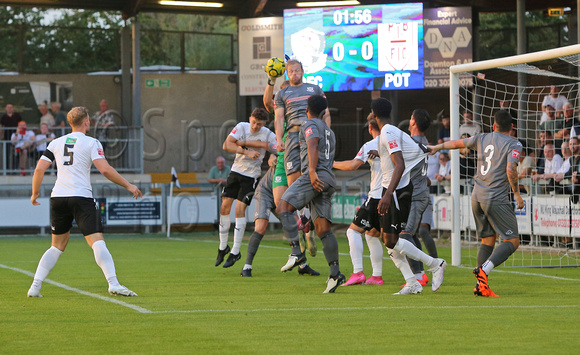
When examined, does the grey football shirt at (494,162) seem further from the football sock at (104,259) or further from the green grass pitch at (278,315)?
the football sock at (104,259)

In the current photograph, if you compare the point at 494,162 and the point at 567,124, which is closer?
the point at 494,162

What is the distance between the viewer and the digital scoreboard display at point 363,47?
950 inches

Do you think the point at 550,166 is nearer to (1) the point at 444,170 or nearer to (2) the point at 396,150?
(1) the point at 444,170

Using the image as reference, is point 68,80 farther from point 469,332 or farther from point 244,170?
point 469,332

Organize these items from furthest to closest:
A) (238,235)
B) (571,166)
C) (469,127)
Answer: (469,127), (571,166), (238,235)

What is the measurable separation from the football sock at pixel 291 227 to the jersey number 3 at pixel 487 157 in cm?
227

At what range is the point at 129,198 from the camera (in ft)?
78.6

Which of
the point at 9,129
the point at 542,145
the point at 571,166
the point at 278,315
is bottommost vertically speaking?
the point at 278,315

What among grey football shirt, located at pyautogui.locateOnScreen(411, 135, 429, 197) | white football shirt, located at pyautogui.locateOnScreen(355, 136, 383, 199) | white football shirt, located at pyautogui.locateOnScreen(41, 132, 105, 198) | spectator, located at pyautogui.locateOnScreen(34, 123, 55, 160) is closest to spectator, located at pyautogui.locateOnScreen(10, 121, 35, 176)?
spectator, located at pyautogui.locateOnScreen(34, 123, 55, 160)

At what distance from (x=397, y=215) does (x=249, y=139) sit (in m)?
3.89

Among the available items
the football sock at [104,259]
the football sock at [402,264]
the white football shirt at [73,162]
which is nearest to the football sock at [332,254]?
the football sock at [402,264]

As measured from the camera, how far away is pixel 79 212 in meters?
9.11

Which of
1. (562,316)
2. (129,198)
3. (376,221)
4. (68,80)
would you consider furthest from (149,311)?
(68,80)

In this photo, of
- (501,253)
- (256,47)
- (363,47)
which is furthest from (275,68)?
(256,47)
